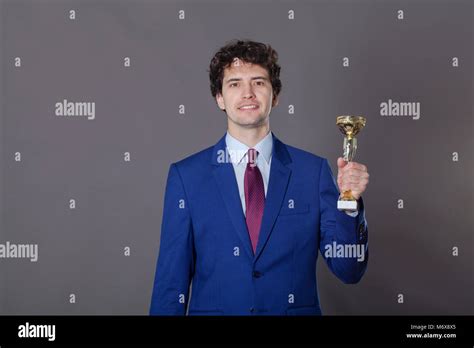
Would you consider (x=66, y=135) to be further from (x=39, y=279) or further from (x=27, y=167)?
(x=39, y=279)

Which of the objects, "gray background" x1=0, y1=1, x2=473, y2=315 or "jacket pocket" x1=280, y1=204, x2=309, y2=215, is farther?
"gray background" x1=0, y1=1, x2=473, y2=315

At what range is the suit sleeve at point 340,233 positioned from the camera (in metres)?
2.12

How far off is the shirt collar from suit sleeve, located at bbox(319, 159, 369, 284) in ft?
0.68

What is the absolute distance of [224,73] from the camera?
2428 mm

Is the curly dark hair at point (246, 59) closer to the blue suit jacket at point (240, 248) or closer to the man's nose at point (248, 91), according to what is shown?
the man's nose at point (248, 91)

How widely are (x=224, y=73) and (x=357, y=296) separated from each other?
1276 mm

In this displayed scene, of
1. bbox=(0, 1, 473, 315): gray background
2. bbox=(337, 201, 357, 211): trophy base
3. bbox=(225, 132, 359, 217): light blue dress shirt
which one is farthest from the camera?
bbox=(0, 1, 473, 315): gray background

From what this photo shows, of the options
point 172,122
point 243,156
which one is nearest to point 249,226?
point 243,156

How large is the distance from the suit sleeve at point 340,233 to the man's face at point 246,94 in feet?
0.99

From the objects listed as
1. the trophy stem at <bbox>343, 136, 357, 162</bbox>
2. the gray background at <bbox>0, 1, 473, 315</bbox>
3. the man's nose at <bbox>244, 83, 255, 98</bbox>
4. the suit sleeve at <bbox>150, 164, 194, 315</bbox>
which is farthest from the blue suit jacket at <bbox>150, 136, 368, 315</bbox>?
the gray background at <bbox>0, 1, 473, 315</bbox>

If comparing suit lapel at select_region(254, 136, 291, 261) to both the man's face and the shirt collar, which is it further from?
the man's face

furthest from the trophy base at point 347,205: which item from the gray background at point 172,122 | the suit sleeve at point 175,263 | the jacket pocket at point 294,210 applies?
the gray background at point 172,122

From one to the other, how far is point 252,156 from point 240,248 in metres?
0.35

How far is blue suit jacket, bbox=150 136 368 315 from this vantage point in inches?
87.7
